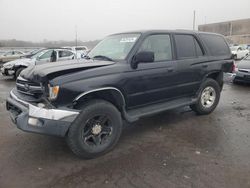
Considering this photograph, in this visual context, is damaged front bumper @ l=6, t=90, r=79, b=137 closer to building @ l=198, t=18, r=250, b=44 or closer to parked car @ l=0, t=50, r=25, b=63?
parked car @ l=0, t=50, r=25, b=63

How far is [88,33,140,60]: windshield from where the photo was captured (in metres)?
4.40

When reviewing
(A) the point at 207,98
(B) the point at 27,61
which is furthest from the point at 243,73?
(B) the point at 27,61

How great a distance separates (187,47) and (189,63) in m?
0.37

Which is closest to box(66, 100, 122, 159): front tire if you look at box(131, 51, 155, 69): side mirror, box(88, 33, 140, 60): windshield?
box(131, 51, 155, 69): side mirror

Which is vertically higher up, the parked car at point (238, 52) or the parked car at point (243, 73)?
the parked car at point (238, 52)

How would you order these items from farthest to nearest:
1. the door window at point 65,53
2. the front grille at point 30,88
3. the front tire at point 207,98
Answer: the door window at point 65,53 → the front tire at point 207,98 → the front grille at point 30,88

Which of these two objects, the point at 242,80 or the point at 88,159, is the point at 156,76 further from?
the point at 242,80

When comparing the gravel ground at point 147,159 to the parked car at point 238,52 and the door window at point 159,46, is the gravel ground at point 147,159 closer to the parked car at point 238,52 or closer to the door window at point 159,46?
the door window at point 159,46

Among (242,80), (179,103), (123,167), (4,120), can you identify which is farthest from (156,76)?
(242,80)

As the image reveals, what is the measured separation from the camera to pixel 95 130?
Result: 3832mm

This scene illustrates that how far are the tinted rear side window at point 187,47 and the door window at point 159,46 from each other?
0.25m

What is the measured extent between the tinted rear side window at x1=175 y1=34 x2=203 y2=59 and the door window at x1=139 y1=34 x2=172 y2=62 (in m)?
0.25

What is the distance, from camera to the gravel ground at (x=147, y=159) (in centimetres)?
318

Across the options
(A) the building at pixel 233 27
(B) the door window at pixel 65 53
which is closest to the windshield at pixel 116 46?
(B) the door window at pixel 65 53
